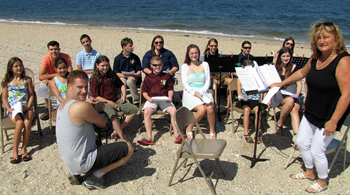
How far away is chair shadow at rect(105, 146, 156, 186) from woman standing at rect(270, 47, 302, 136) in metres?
2.49

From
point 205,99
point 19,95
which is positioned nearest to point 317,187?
point 205,99

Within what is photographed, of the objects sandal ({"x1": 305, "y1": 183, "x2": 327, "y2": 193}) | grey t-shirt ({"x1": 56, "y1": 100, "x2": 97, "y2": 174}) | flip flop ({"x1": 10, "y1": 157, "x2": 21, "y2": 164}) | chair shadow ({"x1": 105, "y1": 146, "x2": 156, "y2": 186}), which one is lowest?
sandal ({"x1": 305, "y1": 183, "x2": 327, "y2": 193})

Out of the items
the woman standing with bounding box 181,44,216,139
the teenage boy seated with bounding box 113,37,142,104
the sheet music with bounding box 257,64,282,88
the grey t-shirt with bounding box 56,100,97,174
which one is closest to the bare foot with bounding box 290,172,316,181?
the sheet music with bounding box 257,64,282,88

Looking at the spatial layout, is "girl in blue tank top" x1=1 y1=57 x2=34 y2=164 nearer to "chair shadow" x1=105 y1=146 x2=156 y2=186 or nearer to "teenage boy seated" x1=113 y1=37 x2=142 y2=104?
"chair shadow" x1=105 y1=146 x2=156 y2=186

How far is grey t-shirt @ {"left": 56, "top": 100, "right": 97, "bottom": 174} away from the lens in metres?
3.03

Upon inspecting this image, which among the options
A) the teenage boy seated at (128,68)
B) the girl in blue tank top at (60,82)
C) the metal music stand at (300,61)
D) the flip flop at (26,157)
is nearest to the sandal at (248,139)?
the metal music stand at (300,61)

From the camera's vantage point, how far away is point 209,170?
3.95 meters

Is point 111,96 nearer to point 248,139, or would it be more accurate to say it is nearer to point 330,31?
point 248,139

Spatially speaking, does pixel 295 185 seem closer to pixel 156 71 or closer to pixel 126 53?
pixel 156 71

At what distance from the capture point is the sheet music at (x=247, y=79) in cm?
373

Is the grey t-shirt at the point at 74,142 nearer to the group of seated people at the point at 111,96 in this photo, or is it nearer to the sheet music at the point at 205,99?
the group of seated people at the point at 111,96

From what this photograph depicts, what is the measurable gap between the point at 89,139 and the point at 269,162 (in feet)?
9.18

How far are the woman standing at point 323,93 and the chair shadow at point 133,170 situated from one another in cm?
224

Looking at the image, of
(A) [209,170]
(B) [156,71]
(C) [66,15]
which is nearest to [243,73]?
(A) [209,170]
